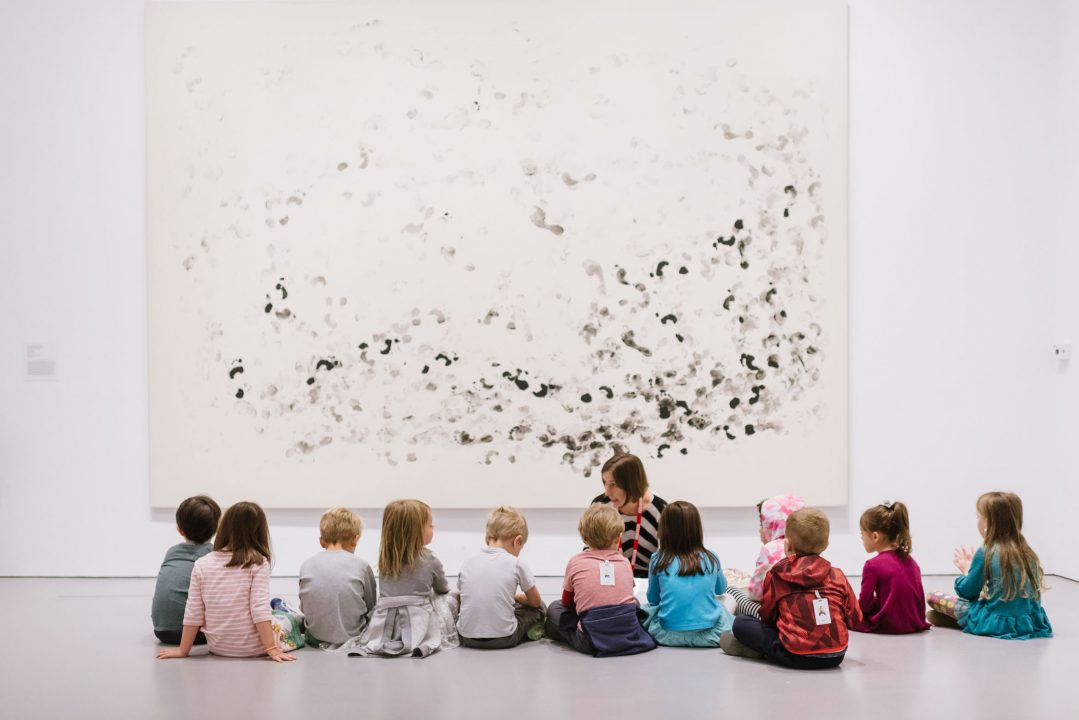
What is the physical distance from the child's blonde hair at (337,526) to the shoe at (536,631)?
3.62ft

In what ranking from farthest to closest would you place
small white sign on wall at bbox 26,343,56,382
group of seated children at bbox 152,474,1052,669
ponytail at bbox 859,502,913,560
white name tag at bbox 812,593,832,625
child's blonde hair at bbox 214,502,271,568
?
small white sign on wall at bbox 26,343,56,382
ponytail at bbox 859,502,913,560
child's blonde hair at bbox 214,502,271,568
group of seated children at bbox 152,474,1052,669
white name tag at bbox 812,593,832,625

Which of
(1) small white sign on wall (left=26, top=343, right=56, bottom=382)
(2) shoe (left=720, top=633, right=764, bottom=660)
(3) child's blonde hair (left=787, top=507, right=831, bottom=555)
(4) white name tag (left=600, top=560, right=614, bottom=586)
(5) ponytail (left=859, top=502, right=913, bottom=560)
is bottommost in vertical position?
(2) shoe (left=720, top=633, right=764, bottom=660)

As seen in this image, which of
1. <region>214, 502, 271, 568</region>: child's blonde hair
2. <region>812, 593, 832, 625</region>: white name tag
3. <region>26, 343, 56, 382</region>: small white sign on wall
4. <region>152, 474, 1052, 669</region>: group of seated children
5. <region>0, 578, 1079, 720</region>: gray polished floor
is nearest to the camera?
<region>0, 578, 1079, 720</region>: gray polished floor

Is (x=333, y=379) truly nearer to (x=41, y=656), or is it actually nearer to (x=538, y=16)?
(x=41, y=656)

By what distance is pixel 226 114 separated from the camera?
673 centimetres

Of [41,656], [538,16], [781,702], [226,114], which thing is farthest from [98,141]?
[781,702]

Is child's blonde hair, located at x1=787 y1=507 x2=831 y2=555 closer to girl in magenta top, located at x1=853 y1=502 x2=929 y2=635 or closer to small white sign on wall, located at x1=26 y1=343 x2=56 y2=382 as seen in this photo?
girl in magenta top, located at x1=853 y1=502 x2=929 y2=635

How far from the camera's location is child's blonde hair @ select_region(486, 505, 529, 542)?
4855mm

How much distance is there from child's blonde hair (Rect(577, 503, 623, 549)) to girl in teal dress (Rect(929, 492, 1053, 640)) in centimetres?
202

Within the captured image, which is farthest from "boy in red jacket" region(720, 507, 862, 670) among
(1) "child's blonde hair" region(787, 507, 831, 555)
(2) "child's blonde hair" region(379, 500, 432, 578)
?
(2) "child's blonde hair" region(379, 500, 432, 578)

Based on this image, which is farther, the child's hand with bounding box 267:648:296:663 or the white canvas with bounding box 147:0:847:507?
the white canvas with bounding box 147:0:847:507

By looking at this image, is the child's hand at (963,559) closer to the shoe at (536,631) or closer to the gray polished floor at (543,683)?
the gray polished floor at (543,683)

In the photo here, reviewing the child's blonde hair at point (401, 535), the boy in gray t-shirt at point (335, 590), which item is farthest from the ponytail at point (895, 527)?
the boy in gray t-shirt at point (335, 590)

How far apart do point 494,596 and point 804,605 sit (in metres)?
1.56
